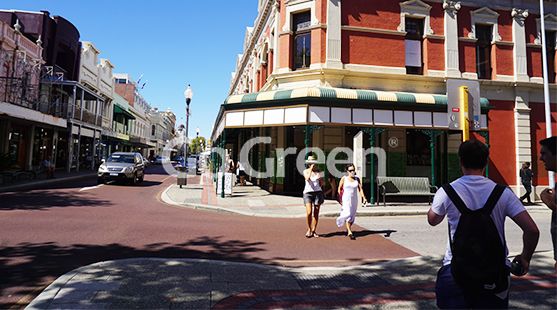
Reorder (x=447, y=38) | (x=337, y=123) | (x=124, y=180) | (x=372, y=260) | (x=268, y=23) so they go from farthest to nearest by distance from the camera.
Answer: (x=268, y=23) → (x=124, y=180) → (x=447, y=38) → (x=337, y=123) → (x=372, y=260)

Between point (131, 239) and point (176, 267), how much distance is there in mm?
2571

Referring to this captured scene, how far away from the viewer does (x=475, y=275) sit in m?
2.07

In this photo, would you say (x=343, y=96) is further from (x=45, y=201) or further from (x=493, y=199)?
(x=493, y=199)

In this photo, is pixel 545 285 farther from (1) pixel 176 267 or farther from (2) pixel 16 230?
(2) pixel 16 230

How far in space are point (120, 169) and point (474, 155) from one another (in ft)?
60.5

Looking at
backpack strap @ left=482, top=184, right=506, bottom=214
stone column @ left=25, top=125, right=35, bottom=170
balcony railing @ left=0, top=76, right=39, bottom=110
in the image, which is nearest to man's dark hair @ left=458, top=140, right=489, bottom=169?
backpack strap @ left=482, top=184, right=506, bottom=214

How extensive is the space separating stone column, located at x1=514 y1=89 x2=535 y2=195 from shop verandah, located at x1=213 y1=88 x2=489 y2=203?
229 centimetres

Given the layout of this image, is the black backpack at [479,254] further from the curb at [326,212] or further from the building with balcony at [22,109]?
the building with balcony at [22,109]

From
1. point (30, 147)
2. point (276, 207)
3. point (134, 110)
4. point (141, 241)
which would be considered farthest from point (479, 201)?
point (134, 110)

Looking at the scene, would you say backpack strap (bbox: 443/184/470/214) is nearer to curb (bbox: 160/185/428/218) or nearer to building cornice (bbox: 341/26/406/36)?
curb (bbox: 160/185/428/218)

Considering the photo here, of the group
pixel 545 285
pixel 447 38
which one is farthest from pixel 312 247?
pixel 447 38

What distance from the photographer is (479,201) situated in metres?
2.22

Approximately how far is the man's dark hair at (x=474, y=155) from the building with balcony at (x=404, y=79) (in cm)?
1132

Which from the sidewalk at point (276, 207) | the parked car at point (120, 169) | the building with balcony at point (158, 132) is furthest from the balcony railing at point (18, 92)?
the building with balcony at point (158, 132)
